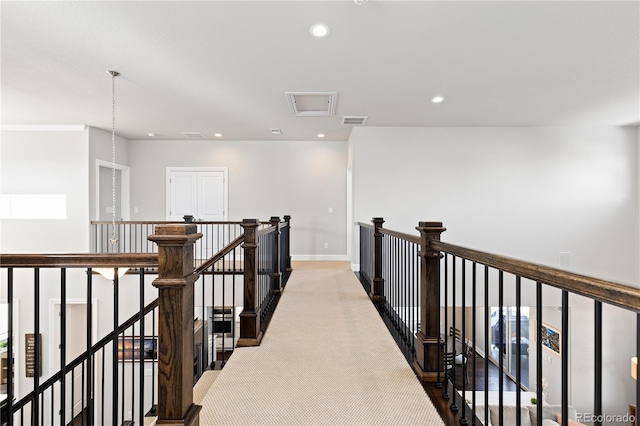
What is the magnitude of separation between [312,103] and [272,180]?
9.19 ft

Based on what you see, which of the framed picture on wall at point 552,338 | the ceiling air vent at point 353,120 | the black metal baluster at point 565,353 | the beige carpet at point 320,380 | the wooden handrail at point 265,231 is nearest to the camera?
the black metal baluster at point 565,353

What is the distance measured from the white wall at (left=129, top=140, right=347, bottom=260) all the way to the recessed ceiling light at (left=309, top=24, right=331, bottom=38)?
468 centimetres

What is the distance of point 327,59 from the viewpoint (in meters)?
3.55

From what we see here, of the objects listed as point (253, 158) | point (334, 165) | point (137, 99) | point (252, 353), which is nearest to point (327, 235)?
point (334, 165)

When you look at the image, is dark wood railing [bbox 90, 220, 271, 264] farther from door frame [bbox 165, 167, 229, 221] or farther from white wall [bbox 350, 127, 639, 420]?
white wall [bbox 350, 127, 639, 420]

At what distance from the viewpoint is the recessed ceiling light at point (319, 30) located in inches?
116

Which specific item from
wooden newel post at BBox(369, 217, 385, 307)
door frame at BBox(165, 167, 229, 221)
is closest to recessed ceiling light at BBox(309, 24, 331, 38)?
wooden newel post at BBox(369, 217, 385, 307)

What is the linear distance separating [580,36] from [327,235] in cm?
558

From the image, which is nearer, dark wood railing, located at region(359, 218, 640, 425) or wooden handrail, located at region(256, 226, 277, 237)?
dark wood railing, located at region(359, 218, 640, 425)

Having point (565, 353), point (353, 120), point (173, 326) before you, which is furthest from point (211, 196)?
point (565, 353)

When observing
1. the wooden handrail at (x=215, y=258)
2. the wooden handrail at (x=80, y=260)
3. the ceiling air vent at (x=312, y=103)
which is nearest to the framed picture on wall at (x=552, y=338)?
the ceiling air vent at (x=312, y=103)

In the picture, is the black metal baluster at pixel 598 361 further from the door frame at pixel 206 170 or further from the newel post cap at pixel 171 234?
the door frame at pixel 206 170

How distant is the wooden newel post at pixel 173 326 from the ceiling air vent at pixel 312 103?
11.8 feet

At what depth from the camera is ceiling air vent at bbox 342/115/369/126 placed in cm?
573
